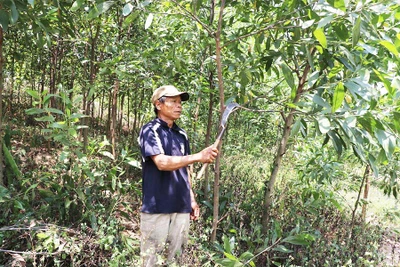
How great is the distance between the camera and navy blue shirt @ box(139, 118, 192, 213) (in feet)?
6.51

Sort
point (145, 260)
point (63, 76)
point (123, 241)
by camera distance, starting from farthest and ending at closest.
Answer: point (63, 76) → point (123, 241) → point (145, 260)

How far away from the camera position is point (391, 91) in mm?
1383

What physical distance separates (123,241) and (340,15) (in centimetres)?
197

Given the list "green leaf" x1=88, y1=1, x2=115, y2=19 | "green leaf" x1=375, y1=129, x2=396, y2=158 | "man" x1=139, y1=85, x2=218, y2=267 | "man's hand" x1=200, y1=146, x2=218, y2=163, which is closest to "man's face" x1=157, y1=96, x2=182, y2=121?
"man" x1=139, y1=85, x2=218, y2=267

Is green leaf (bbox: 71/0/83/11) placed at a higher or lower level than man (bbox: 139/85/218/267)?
higher

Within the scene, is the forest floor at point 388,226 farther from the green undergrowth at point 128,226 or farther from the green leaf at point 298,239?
the green leaf at point 298,239

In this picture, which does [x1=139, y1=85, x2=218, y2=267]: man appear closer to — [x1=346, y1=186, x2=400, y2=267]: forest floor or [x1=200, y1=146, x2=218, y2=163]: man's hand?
[x1=200, y1=146, x2=218, y2=163]: man's hand

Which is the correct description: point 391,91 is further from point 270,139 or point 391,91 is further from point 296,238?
point 270,139

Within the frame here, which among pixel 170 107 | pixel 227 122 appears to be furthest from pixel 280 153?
pixel 170 107

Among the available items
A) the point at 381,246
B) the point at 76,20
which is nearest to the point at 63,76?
the point at 76,20

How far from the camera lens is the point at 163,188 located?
203 centimetres

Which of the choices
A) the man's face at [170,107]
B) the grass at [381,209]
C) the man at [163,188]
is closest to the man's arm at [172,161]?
the man at [163,188]

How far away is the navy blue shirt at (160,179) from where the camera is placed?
198 cm

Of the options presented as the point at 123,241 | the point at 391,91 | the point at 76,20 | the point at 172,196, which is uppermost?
the point at 76,20
